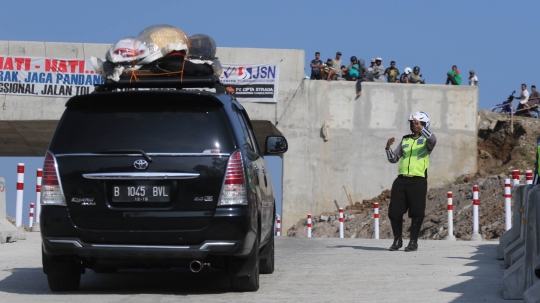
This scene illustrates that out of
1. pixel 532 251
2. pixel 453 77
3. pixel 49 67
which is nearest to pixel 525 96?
pixel 453 77

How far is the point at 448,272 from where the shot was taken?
35.6ft

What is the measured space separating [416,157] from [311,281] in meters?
4.78

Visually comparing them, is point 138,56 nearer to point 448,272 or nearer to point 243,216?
point 243,216

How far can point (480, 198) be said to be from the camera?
31.2 metres

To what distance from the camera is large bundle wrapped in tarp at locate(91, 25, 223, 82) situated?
30.2ft

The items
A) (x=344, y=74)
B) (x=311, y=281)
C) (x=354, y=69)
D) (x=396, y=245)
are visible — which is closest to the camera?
(x=311, y=281)

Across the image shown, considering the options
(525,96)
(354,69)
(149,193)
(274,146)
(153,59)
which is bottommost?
(149,193)

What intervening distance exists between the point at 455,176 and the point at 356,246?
21540 mm

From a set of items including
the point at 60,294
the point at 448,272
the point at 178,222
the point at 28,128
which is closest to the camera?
the point at 178,222

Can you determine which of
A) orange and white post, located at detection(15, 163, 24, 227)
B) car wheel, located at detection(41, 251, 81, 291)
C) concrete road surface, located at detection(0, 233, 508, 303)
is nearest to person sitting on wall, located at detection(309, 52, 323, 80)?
orange and white post, located at detection(15, 163, 24, 227)

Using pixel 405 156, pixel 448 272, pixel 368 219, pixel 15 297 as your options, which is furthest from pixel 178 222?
pixel 368 219

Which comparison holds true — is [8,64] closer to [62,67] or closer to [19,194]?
[62,67]

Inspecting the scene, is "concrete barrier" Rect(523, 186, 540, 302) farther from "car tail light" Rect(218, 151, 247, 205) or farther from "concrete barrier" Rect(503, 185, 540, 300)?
"car tail light" Rect(218, 151, 247, 205)

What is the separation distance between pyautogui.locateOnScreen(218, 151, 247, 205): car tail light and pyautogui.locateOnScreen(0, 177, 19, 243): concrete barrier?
7.94 m
